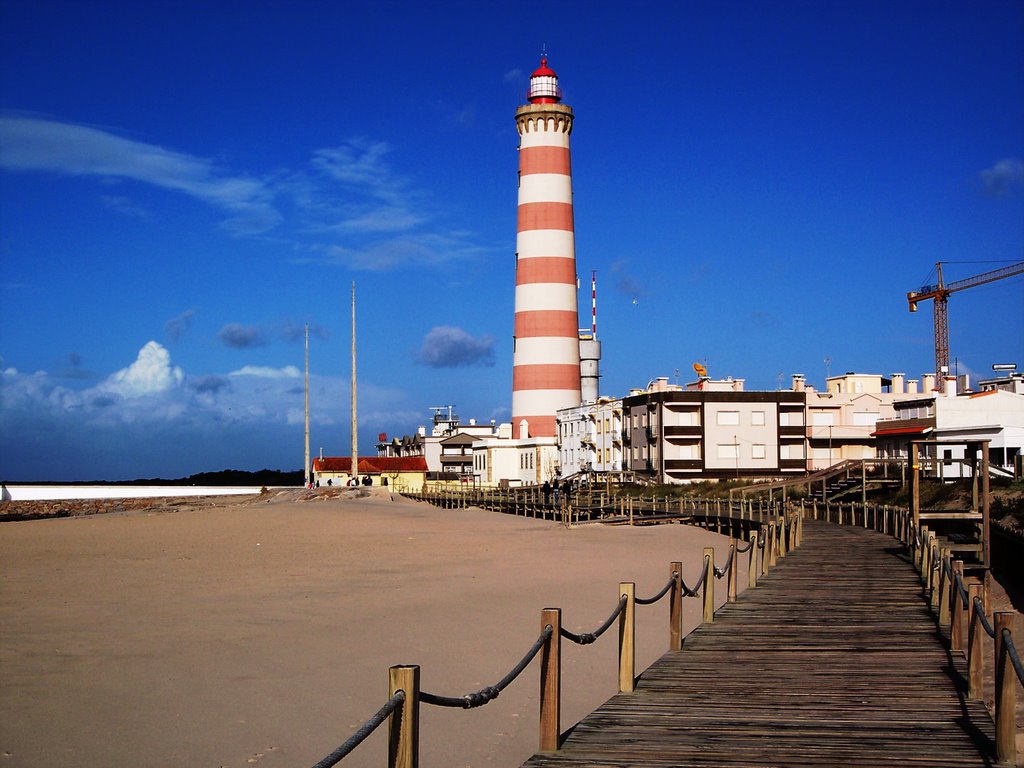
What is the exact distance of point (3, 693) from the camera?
1070 centimetres

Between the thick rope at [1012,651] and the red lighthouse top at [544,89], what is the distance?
2142 inches

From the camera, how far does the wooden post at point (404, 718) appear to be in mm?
5441

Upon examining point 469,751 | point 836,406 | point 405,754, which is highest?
point 836,406

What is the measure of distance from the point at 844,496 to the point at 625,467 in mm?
20912

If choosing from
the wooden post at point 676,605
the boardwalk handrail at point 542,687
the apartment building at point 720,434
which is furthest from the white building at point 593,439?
the wooden post at point 676,605

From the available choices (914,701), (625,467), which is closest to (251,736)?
(914,701)

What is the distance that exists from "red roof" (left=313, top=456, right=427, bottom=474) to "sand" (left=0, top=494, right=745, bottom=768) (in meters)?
56.4

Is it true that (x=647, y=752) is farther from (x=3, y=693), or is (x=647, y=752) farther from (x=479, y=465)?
(x=479, y=465)

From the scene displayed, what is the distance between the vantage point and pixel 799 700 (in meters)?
8.81

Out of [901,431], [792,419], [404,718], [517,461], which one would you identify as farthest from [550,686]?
[517,461]

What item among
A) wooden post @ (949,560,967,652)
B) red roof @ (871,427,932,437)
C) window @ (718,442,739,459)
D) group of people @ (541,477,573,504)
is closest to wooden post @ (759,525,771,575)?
wooden post @ (949,560,967,652)

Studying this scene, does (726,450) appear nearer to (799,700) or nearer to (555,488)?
(555,488)

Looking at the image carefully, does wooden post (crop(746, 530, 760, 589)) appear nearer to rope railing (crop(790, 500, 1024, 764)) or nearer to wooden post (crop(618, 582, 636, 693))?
rope railing (crop(790, 500, 1024, 764))

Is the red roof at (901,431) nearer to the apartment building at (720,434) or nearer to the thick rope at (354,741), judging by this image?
the apartment building at (720,434)
